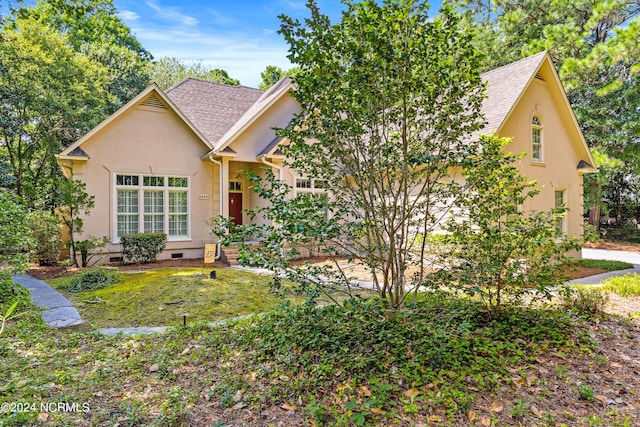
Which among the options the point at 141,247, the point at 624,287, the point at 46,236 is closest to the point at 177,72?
the point at 46,236

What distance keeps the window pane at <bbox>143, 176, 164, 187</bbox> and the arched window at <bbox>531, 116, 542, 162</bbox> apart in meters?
13.4

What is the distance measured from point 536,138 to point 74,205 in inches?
618

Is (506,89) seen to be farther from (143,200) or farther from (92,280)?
(92,280)

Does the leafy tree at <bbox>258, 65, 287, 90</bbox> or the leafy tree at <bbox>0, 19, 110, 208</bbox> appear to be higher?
the leafy tree at <bbox>258, 65, 287, 90</bbox>

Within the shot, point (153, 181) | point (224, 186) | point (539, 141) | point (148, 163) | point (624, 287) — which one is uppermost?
point (539, 141)

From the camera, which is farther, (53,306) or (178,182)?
(178,182)

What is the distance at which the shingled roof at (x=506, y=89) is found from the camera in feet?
37.3

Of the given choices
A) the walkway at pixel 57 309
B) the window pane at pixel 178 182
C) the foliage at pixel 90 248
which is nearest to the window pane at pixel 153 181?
the window pane at pixel 178 182

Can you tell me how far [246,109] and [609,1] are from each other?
14.2 m

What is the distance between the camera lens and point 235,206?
1568cm

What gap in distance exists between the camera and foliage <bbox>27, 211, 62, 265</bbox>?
11539mm

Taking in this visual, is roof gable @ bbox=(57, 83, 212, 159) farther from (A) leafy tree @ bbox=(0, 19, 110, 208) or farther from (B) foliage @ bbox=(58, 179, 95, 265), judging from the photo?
(A) leafy tree @ bbox=(0, 19, 110, 208)

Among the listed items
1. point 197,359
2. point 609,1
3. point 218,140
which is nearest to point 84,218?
point 218,140

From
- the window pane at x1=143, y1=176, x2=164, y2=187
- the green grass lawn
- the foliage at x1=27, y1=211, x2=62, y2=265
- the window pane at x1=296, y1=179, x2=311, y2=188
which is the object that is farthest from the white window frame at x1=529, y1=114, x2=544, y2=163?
the foliage at x1=27, y1=211, x2=62, y2=265
